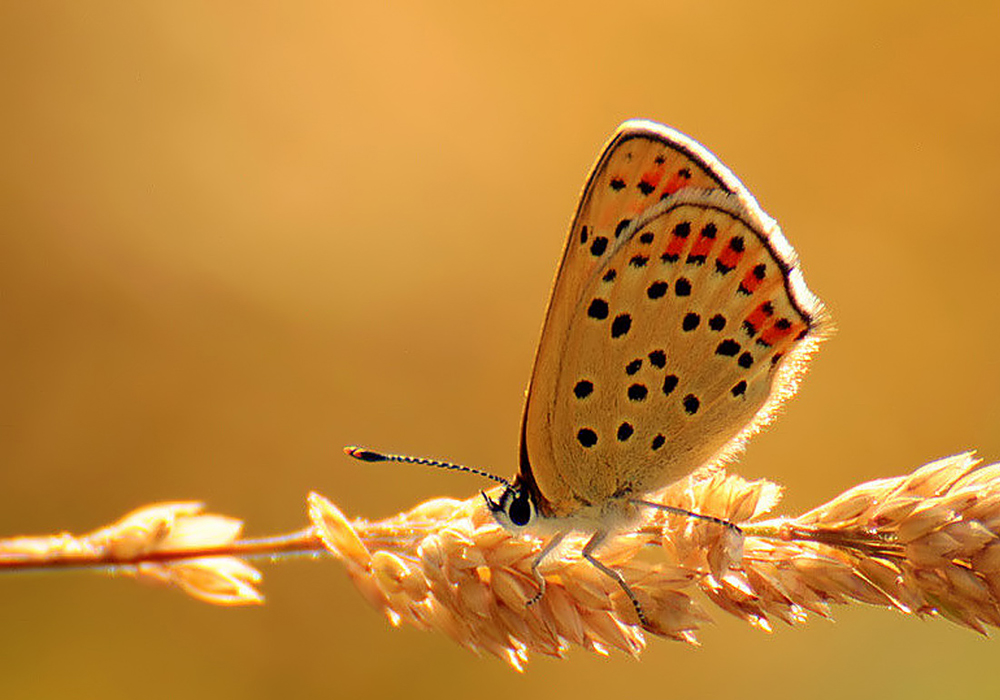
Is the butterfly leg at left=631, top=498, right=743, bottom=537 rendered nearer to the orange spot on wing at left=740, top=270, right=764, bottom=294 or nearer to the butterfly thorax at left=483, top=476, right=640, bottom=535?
the butterfly thorax at left=483, top=476, right=640, bottom=535

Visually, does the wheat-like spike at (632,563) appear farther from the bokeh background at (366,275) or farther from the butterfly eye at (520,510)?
the bokeh background at (366,275)

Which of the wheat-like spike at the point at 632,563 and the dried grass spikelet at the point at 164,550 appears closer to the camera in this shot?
the dried grass spikelet at the point at 164,550

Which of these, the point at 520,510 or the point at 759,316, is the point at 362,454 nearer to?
the point at 520,510

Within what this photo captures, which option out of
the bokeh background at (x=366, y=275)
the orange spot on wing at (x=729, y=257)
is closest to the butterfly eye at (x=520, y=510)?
the orange spot on wing at (x=729, y=257)

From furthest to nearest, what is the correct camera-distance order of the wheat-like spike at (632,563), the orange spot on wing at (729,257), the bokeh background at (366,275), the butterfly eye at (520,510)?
the bokeh background at (366,275) < the orange spot on wing at (729,257) < the butterfly eye at (520,510) < the wheat-like spike at (632,563)

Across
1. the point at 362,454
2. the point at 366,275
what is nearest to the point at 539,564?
the point at 362,454

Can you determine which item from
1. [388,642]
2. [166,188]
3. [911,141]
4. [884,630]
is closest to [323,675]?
[388,642]

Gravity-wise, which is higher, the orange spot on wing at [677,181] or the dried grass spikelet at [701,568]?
the orange spot on wing at [677,181]
